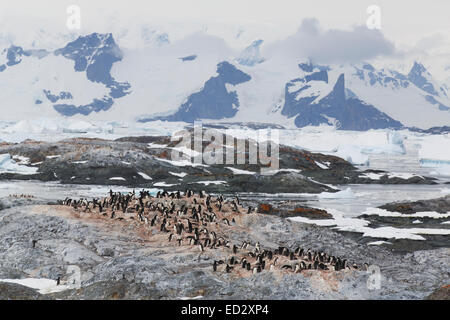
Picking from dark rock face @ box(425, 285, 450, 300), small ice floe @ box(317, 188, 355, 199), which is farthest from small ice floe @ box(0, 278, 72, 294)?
small ice floe @ box(317, 188, 355, 199)

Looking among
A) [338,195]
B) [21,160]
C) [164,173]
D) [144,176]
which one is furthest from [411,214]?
[21,160]

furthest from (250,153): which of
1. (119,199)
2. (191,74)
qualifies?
(191,74)

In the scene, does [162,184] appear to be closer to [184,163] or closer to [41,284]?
[184,163]

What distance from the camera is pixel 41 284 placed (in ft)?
50.1

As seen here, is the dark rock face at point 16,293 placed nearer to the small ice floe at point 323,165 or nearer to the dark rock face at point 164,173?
the dark rock face at point 164,173

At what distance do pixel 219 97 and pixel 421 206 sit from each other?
165m

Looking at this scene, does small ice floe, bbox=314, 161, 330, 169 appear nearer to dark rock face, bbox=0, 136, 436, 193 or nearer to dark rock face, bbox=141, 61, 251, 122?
dark rock face, bbox=0, 136, 436, 193

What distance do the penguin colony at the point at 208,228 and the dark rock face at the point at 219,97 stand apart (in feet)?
547

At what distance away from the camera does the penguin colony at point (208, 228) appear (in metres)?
15.8

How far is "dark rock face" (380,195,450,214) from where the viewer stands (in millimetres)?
31253

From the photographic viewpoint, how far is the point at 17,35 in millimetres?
193875

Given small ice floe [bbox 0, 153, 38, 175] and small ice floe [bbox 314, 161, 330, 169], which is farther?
small ice floe [bbox 314, 161, 330, 169]

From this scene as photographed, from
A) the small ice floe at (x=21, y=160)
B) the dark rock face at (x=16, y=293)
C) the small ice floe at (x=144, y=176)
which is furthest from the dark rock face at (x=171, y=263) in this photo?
the small ice floe at (x=21, y=160)

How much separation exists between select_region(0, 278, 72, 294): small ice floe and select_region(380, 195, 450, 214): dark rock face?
20.5m
